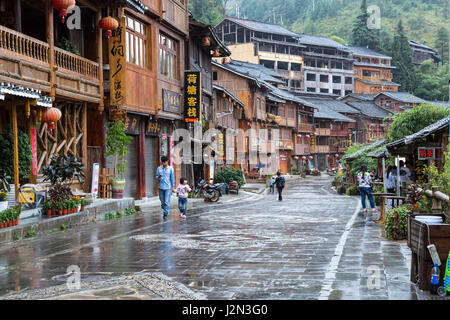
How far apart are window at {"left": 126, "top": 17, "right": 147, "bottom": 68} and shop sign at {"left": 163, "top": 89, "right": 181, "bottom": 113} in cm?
212

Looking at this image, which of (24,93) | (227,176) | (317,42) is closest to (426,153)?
(24,93)

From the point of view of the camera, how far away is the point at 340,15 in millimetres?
141000

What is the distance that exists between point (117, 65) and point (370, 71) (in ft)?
266

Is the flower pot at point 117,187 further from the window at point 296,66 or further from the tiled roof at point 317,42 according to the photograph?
the tiled roof at point 317,42

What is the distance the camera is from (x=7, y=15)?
1773 centimetres

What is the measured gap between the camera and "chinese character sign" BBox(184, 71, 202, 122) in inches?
1114

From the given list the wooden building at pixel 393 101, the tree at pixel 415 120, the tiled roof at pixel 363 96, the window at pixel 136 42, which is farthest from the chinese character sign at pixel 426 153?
the tiled roof at pixel 363 96

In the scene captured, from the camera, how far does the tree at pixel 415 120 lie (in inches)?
1180

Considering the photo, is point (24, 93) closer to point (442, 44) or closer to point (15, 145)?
point (15, 145)

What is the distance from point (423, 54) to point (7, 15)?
101 meters

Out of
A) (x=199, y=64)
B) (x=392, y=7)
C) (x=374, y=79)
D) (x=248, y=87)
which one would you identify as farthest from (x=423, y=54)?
(x=199, y=64)

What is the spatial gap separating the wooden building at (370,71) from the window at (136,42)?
73.0 m
